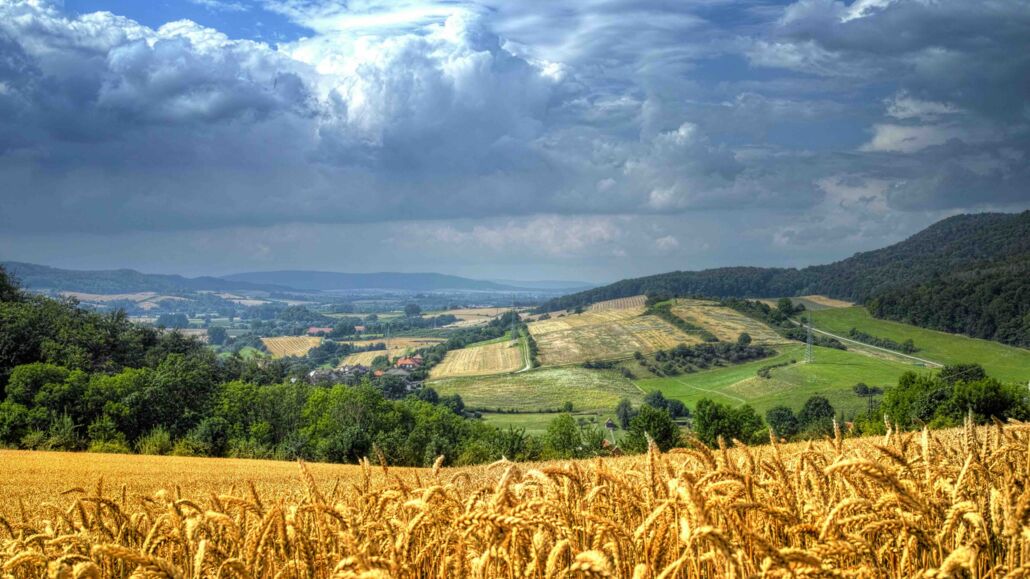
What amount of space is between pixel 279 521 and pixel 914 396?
69033 mm

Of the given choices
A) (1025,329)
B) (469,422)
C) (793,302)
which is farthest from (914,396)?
(793,302)

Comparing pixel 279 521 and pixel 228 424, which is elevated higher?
pixel 279 521

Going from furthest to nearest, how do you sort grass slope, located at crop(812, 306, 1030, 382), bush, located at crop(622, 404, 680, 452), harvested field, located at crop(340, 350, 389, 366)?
harvested field, located at crop(340, 350, 389, 366), grass slope, located at crop(812, 306, 1030, 382), bush, located at crop(622, 404, 680, 452)

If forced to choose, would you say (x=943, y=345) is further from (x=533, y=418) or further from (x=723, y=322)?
(x=533, y=418)

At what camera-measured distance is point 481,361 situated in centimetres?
15262

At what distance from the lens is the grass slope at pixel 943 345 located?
117875 mm

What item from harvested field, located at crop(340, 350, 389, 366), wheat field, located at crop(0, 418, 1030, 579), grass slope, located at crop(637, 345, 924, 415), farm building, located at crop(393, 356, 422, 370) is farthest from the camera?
harvested field, located at crop(340, 350, 389, 366)

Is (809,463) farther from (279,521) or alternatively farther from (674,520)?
(279,521)

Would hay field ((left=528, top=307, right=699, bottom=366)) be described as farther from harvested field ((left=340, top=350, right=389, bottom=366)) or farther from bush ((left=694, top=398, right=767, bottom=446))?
bush ((left=694, top=398, right=767, bottom=446))

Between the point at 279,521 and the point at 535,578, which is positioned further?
the point at 279,521

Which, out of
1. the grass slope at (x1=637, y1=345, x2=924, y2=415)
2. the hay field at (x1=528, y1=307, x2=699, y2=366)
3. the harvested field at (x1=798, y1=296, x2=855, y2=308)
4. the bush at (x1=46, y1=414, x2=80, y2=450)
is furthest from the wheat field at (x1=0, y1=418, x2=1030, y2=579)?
the harvested field at (x1=798, y1=296, x2=855, y2=308)

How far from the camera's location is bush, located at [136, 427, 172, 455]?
53125 mm

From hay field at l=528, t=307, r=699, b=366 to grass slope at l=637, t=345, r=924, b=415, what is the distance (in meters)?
14.4

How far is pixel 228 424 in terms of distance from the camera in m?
64.8
